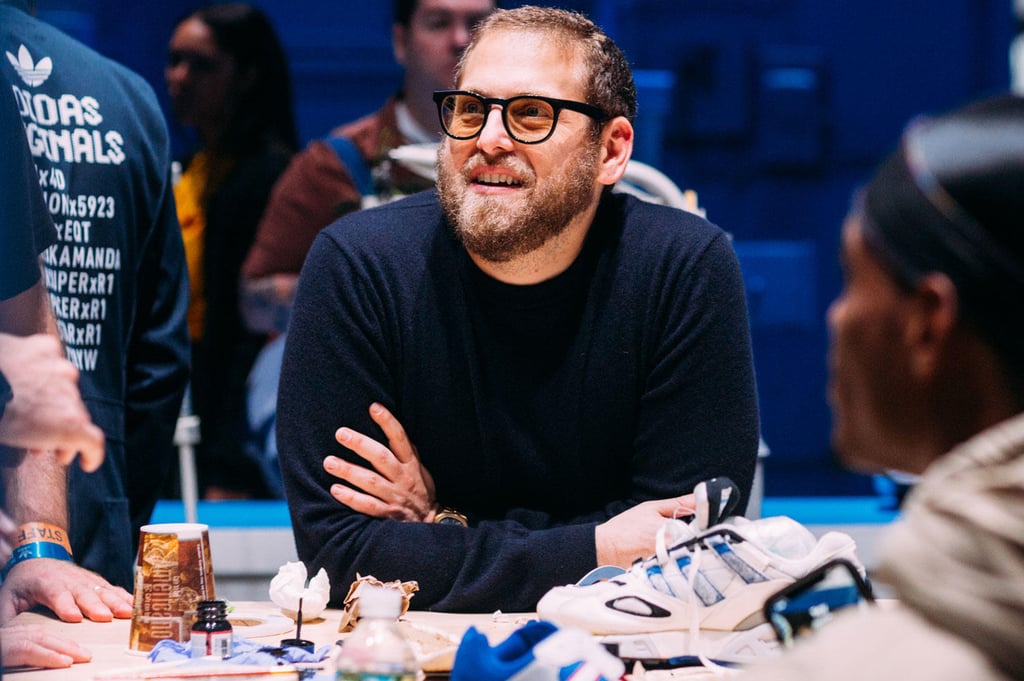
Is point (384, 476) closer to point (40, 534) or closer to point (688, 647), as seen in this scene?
point (40, 534)

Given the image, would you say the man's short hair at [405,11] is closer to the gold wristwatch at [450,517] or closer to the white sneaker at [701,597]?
the gold wristwatch at [450,517]

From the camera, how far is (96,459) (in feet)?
3.65

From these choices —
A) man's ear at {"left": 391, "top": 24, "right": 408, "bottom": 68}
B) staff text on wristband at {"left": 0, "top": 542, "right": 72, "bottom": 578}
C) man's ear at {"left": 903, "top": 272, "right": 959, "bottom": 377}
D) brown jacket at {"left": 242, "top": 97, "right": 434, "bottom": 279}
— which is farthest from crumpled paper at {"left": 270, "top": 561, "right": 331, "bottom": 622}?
man's ear at {"left": 391, "top": 24, "right": 408, "bottom": 68}

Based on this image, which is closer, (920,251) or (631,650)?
(920,251)

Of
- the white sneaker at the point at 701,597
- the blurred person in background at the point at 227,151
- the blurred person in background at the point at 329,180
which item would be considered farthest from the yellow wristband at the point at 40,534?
the blurred person in background at the point at 227,151

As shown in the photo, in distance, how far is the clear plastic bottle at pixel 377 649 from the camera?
1.22 meters

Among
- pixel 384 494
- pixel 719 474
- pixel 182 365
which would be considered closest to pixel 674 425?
pixel 719 474

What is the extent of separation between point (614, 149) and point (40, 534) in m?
1.21

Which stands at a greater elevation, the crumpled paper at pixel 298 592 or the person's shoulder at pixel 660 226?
the person's shoulder at pixel 660 226

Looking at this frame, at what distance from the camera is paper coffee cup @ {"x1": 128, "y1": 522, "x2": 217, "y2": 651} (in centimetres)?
→ 173

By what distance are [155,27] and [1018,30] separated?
3.74 metres

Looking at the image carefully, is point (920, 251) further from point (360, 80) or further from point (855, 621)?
point (360, 80)

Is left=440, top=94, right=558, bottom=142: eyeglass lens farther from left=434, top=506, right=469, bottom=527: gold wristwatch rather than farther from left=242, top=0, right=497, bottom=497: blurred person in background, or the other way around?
left=242, top=0, right=497, bottom=497: blurred person in background

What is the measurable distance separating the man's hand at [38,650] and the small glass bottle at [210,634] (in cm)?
17
